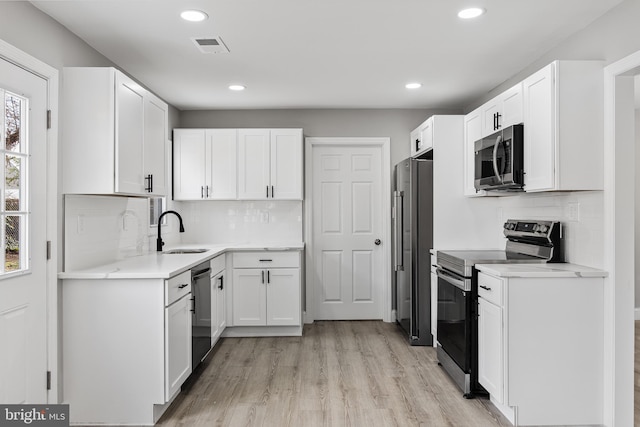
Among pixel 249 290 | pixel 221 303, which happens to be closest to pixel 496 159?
pixel 249 290

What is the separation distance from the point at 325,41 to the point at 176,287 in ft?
6.32

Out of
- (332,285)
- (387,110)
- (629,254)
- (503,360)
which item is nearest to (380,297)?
(332,285)

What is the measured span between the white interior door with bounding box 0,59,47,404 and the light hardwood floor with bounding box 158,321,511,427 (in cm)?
83

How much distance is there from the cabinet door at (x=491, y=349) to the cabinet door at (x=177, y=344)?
6.55 ft

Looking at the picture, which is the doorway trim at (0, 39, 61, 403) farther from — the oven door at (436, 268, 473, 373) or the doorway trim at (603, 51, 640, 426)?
the doorway trim at (603, 51, 640, 426)

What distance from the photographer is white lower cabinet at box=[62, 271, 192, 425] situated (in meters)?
2.59

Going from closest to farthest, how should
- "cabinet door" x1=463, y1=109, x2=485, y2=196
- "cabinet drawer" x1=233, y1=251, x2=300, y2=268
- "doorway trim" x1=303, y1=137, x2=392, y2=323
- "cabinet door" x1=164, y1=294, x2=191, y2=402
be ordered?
"cabinet door" x1=164, y1=294, x2=191, y2=402, "cabinet door" x1=463, y1=109, x2=485, y2=196, "cabinet drawer" x1=233, y1=251, x2=300, y2=268, "doorway trim" x1=303, y1=137, x2=392, y2=323

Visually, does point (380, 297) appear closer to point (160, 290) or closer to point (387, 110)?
point (387, 110)

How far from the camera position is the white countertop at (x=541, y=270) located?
2.57m

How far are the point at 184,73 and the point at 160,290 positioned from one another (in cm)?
196

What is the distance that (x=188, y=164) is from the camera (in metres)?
4.72

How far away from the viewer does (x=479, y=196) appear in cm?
386

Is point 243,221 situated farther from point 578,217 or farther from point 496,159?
point 578,217

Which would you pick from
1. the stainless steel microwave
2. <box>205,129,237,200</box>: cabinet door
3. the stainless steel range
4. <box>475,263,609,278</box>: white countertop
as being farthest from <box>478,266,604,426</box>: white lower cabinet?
<box>205,129,237,200</box>: cabinet door
